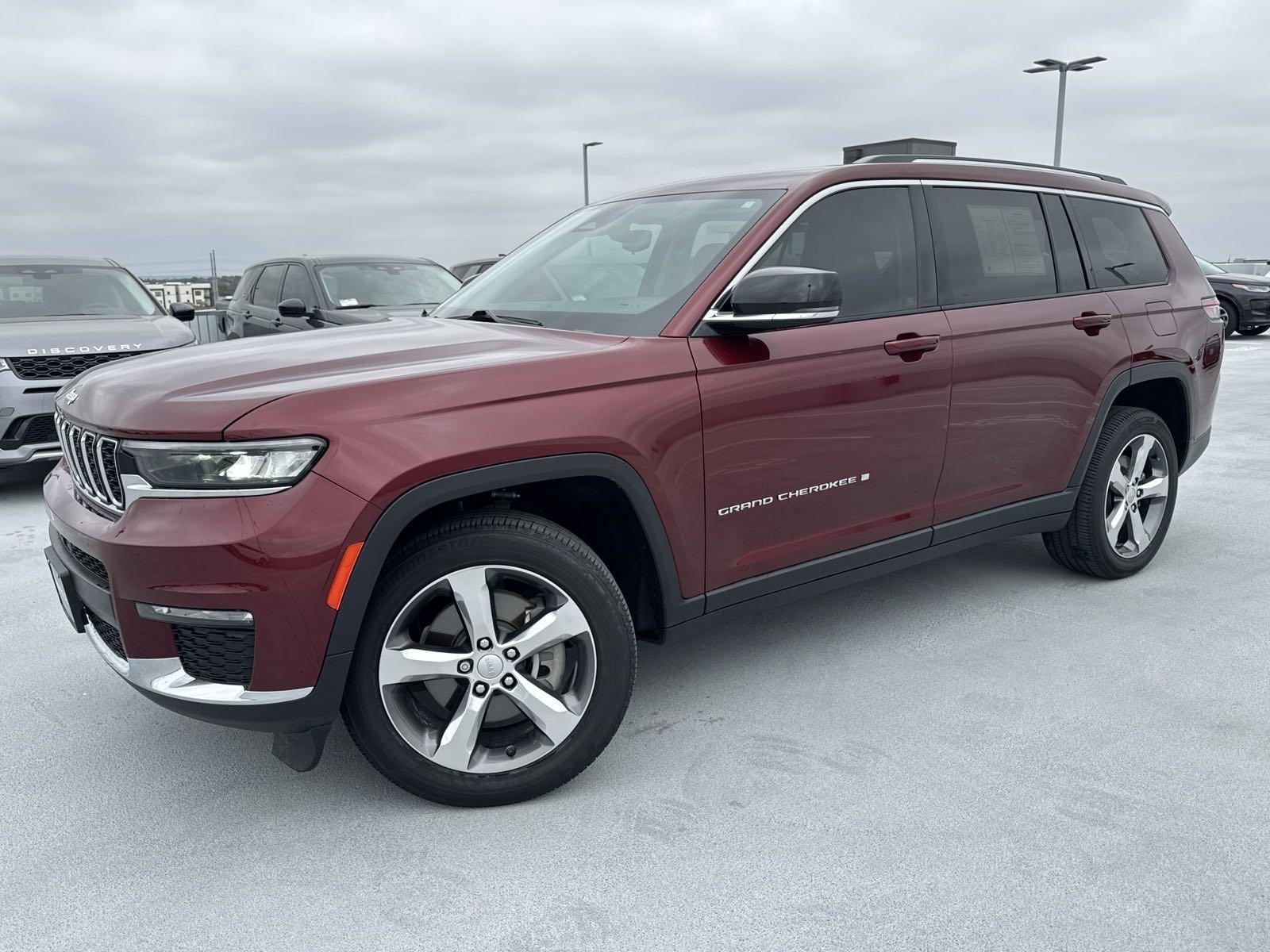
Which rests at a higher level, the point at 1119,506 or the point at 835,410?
the point at 835,410

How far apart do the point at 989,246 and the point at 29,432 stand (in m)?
5.71

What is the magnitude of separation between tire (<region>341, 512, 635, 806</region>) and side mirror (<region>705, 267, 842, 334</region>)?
2.60 ft

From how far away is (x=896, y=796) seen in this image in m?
2.73

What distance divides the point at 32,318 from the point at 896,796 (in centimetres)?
712

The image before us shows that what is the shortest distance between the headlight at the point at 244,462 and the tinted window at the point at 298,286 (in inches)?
283

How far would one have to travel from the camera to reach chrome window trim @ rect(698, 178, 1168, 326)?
3.05 metres

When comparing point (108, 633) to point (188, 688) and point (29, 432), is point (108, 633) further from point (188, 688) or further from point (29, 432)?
point (29, 432)

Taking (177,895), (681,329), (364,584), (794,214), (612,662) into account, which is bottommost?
(177,895)

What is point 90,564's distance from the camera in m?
2.64

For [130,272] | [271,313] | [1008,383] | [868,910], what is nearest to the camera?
[868,910]

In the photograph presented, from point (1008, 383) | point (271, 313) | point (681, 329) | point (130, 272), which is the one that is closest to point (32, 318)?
point (130, 272)

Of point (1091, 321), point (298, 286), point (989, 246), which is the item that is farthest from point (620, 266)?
point (298, 286)

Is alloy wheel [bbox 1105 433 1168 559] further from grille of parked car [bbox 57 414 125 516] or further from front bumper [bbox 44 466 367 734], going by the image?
grille of parked car [bbox 57 414 125 516]

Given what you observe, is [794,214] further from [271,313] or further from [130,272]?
[271,313]
